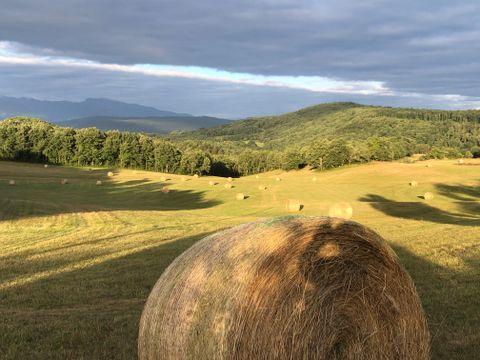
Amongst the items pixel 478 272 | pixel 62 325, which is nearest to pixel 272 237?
pixel 62 325

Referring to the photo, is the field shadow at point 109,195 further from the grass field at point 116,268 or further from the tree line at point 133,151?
the tree line at point 133,151

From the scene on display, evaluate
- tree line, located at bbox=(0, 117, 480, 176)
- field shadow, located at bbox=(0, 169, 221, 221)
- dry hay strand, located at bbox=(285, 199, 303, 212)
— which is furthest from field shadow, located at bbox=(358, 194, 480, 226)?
tree line, located at bbox=(0, 117, 480, 176)

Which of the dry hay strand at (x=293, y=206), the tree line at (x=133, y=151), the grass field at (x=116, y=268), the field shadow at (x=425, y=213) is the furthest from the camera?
the tree line at (x=133, y=151)

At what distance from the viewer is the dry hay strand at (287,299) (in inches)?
200

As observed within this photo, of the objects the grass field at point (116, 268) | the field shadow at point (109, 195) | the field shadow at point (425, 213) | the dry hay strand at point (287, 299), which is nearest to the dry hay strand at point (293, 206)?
the grass field at point (116, 268)

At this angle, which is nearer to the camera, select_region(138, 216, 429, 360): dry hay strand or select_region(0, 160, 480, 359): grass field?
select_region(138, 216, 429, 360): dry hay strand

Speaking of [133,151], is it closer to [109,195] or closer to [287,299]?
[109,195]

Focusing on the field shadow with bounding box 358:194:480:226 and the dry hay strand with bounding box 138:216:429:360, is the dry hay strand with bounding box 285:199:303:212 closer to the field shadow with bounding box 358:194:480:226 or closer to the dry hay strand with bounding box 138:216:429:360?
the field shadow with bounding box 358:194:480:226

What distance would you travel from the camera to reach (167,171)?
115625 mm

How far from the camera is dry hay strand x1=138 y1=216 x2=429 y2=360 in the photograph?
5.08 meters

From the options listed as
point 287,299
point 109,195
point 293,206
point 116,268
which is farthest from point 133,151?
point 287,299

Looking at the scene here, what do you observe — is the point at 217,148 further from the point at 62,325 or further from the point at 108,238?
the point at 62,325

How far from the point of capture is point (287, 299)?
530cm

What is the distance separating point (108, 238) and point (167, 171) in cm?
9406
